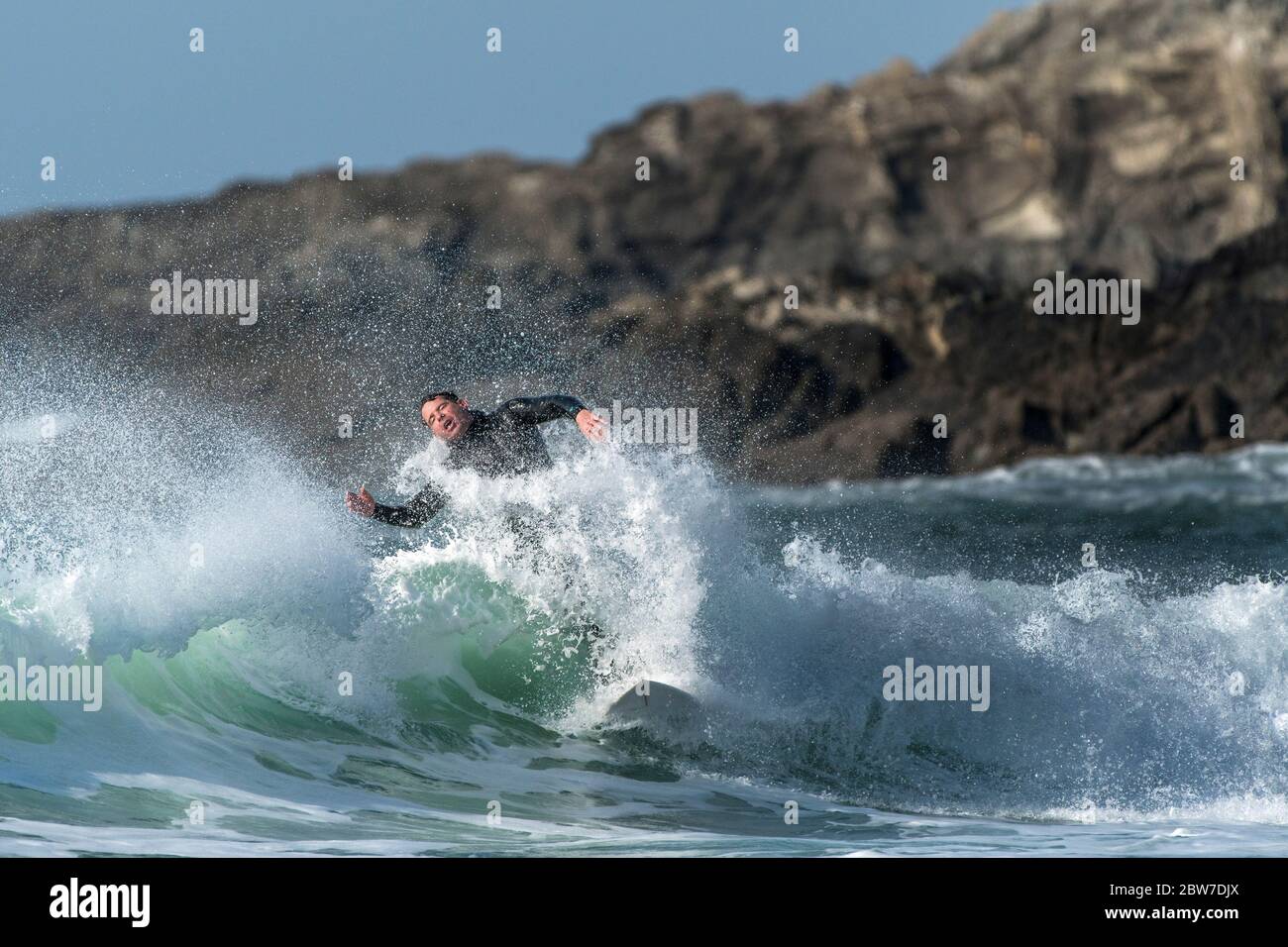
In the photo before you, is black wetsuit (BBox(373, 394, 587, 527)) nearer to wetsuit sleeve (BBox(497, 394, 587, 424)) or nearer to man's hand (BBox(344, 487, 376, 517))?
wetsuit sleeve (BBox(497, 394, 587, 424))

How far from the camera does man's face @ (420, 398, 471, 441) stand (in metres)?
9.54

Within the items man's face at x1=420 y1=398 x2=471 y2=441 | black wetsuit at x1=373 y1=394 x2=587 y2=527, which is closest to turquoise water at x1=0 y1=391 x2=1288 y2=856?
black wetsuit at x1=373 y1=394 x2=587 y2=527

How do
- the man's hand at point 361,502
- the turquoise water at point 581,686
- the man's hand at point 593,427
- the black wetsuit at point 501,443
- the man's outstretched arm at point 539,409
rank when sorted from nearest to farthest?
the turquoise water at point 581,686
the man's hand at point 361,502
the man's hand at point 593,427
the black wetsuit at point 501,443
the man's outstretched arm at point 539,409

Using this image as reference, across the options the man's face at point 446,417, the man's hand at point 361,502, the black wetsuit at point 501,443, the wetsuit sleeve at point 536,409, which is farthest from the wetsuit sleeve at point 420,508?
the wetsuit sleeve at point 536,409

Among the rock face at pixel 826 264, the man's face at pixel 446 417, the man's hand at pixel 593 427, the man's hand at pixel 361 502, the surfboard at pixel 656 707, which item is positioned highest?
the rock face at pixel 826 264

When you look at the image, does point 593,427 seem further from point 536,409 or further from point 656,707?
point 656,707

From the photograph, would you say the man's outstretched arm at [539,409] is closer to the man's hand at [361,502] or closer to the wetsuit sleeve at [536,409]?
the wetsuit sleeve at [536,409]

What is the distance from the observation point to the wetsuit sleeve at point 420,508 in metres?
9.57

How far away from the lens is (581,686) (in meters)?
10.6

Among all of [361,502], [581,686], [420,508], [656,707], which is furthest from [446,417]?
[656,707]

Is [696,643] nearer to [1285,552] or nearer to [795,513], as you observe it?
[1285,552]

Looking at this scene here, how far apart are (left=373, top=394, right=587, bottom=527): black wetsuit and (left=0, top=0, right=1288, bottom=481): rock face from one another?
43.8 metres

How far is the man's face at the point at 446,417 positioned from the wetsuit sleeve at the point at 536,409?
0.36 metres
